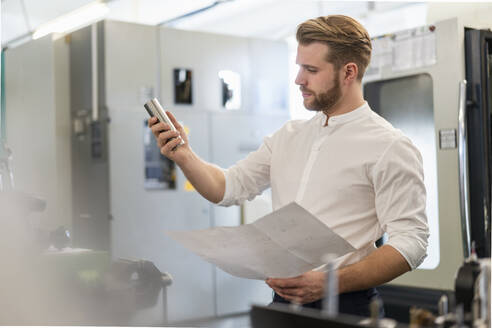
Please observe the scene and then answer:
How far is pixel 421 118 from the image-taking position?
103 inches

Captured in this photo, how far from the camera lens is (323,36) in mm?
1420

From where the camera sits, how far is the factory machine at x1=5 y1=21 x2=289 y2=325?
366 cm

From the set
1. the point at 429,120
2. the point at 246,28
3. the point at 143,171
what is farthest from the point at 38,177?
the point at 246,28

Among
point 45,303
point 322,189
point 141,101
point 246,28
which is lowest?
point 45,303

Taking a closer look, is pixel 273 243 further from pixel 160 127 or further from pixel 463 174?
pixel 463 174

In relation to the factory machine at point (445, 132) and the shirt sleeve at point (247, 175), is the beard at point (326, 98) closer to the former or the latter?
the shirt sleeve at point (247, 175)

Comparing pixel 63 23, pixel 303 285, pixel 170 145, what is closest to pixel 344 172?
pixel 303 285

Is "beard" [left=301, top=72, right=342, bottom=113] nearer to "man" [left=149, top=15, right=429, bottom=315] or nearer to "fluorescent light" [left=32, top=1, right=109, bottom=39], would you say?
"man" [left=149, top=15, right=429, bottom=315]

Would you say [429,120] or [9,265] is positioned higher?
[429,120]

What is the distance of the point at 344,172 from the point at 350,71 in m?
0.25

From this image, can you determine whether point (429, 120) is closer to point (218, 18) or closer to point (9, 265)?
point (9, 265)

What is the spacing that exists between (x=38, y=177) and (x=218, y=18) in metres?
4.93

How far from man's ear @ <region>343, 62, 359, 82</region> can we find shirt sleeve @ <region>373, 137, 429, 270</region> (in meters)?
0.20

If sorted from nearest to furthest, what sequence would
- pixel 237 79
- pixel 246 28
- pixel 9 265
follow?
pixel 9 265
pixel 237 79
pixel 246 28
